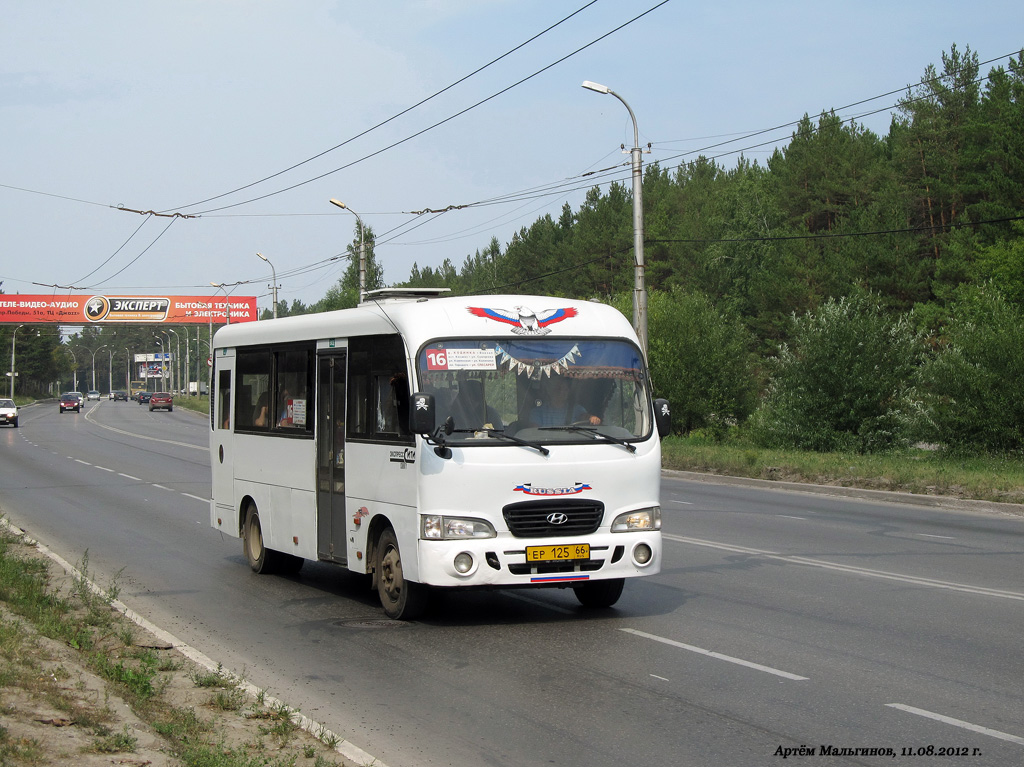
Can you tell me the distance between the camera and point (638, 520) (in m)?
9.44

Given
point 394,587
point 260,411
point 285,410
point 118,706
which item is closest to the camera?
point 118,706

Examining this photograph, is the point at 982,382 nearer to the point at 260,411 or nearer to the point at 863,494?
the point at 863,494

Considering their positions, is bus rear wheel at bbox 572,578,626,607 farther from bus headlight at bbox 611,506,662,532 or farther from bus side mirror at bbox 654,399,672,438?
bus side mirror at bbox 654,399,672,438

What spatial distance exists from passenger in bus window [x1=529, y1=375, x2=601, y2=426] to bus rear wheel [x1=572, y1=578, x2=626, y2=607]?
1404 millimetres

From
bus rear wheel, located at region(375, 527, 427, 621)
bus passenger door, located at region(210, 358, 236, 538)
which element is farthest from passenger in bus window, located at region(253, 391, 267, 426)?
bus rear wheel, located at region(375, 527, 427, 621)

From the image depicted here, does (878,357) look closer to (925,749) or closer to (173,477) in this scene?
(173,477)

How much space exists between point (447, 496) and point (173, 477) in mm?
19749

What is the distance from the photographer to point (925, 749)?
5762 millimetres

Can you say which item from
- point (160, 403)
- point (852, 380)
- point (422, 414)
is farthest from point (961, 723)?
point (160, 403)

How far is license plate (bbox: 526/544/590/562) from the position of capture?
8969mm

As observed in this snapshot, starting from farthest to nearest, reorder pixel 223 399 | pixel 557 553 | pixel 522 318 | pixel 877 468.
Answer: pixel 877 468
pixel 223 399
pixel 522 318
pixel 557 553

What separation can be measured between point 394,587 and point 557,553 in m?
1.48

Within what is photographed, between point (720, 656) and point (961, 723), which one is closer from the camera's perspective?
point (961, 723)

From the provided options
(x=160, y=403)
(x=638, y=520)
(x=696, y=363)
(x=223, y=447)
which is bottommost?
(x=160, y=403)
